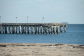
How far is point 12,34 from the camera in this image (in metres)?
77.6

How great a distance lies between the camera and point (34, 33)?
75.0 metres

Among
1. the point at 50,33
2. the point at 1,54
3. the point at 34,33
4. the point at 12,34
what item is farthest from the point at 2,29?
the point at 1,54

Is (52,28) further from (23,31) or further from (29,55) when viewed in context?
(29,55)

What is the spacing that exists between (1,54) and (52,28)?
59.9 m

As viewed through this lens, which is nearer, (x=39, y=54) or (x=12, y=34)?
(x=39, y=54)

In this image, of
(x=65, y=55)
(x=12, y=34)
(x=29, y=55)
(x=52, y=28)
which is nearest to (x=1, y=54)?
(x=29, y=55)

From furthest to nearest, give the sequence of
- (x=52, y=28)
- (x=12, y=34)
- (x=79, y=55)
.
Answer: (x=12, y=34), (x=52, y=28), (x=79, y=55)

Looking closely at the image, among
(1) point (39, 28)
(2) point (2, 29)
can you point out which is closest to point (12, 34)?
(2) point (2, 29)

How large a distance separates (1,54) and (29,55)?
1.36 m

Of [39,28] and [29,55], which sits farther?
[39,28]

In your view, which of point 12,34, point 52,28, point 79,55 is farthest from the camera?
point 12,34

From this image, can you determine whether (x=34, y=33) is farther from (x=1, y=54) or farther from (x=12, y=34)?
(x=1, y=54)

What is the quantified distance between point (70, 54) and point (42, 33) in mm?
62301

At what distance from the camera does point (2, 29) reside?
73.8m
